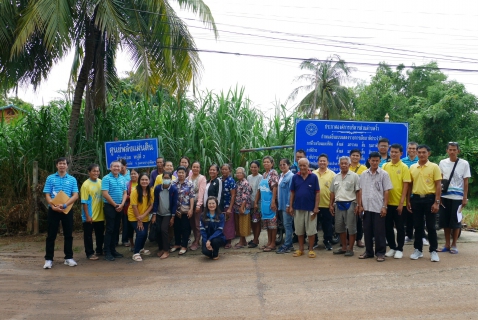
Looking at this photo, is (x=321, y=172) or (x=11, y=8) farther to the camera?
(x=11, y=8)

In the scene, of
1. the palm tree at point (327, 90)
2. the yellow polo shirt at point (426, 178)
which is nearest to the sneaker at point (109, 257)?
the yellow polo shirt at point (426, 178)

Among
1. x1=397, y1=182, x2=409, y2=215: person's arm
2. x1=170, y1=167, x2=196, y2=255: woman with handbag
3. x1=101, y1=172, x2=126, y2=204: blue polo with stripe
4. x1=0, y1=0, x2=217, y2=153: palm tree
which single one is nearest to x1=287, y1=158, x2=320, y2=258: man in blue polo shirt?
x1=397, y1=182, x2=409, y2=215: person's arm

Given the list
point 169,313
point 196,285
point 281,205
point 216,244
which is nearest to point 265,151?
point 281,205

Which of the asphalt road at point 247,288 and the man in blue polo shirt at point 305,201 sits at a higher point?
the man in blue polo shirt at point 305,201

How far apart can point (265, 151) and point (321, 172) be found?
298 cm

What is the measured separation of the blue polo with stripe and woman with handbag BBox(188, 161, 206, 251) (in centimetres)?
124

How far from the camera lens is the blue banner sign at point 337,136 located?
983 cm

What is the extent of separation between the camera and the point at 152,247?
938 centimetres

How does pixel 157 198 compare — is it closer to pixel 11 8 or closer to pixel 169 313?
pixel 169 313

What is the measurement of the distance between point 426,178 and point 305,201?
191 cm

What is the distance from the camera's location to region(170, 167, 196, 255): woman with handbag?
28.1 feet

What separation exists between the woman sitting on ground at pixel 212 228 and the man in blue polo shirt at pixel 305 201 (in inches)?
50.7

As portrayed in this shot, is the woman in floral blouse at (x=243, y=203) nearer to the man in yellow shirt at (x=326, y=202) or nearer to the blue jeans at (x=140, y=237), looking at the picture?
the man in yellow shirt at (x=326, y=202)

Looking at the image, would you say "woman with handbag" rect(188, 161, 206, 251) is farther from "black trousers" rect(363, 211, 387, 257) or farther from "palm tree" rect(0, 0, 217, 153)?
"palm tree" rect(0, 0, 217, 153)
